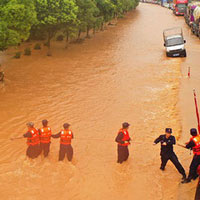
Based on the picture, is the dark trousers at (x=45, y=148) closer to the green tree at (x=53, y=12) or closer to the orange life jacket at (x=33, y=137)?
the orange life jacket at (x=33, y=137)

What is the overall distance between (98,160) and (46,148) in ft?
5.62

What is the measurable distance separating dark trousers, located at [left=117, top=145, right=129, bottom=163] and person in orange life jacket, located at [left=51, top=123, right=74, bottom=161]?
4.79 feet

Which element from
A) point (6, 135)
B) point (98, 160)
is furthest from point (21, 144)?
point (98, 160)

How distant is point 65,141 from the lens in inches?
361

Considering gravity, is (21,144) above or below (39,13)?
below

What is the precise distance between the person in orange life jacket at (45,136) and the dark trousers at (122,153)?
2154 mm

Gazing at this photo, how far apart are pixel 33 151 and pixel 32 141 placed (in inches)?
17.2

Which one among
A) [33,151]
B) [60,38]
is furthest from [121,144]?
[60,38]

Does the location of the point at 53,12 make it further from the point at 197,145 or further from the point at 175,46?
the point at 197,145

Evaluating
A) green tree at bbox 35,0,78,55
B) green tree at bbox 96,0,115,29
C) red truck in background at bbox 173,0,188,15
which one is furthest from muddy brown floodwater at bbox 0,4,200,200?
red truck in background at bbox 173,0,188,15

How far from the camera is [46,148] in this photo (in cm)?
962

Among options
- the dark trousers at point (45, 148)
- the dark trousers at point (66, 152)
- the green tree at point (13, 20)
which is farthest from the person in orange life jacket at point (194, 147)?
the green tree at point (13, 20)

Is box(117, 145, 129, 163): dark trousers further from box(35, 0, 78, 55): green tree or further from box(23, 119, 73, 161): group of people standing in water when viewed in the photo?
box(35, 0, 78, 55): green tree

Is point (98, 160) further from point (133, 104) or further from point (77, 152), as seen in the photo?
point (133, 104)
